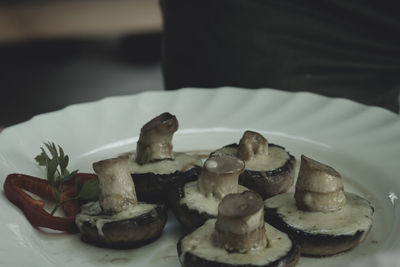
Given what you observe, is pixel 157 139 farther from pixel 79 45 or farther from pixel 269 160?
pixel 79 45

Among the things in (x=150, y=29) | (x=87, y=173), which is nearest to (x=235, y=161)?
(x=87, y=173)

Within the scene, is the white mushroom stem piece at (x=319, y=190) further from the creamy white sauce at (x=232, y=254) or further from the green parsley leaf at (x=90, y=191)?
the green parsley leaf at (x=90, y=191)

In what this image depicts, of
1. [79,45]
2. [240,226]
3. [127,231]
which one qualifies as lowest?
[79,45]

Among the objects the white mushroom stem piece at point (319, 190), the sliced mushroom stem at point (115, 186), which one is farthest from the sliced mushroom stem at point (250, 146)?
the sliced mushroom stem at point (115, 186)

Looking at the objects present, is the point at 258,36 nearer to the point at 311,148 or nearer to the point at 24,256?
the point at 311,148

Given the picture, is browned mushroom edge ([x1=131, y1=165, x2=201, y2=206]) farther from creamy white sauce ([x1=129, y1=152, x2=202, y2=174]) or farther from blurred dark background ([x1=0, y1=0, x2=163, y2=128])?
blurred dark background ([x1=0, y1=0, x2=163, y2=128])

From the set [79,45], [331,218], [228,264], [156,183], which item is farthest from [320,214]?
[79,45]

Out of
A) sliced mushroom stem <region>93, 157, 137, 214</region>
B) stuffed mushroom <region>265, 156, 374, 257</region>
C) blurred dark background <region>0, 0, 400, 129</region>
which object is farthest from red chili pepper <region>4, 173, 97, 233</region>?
blurred dark background <region>0, 0, 400, 129</region>
